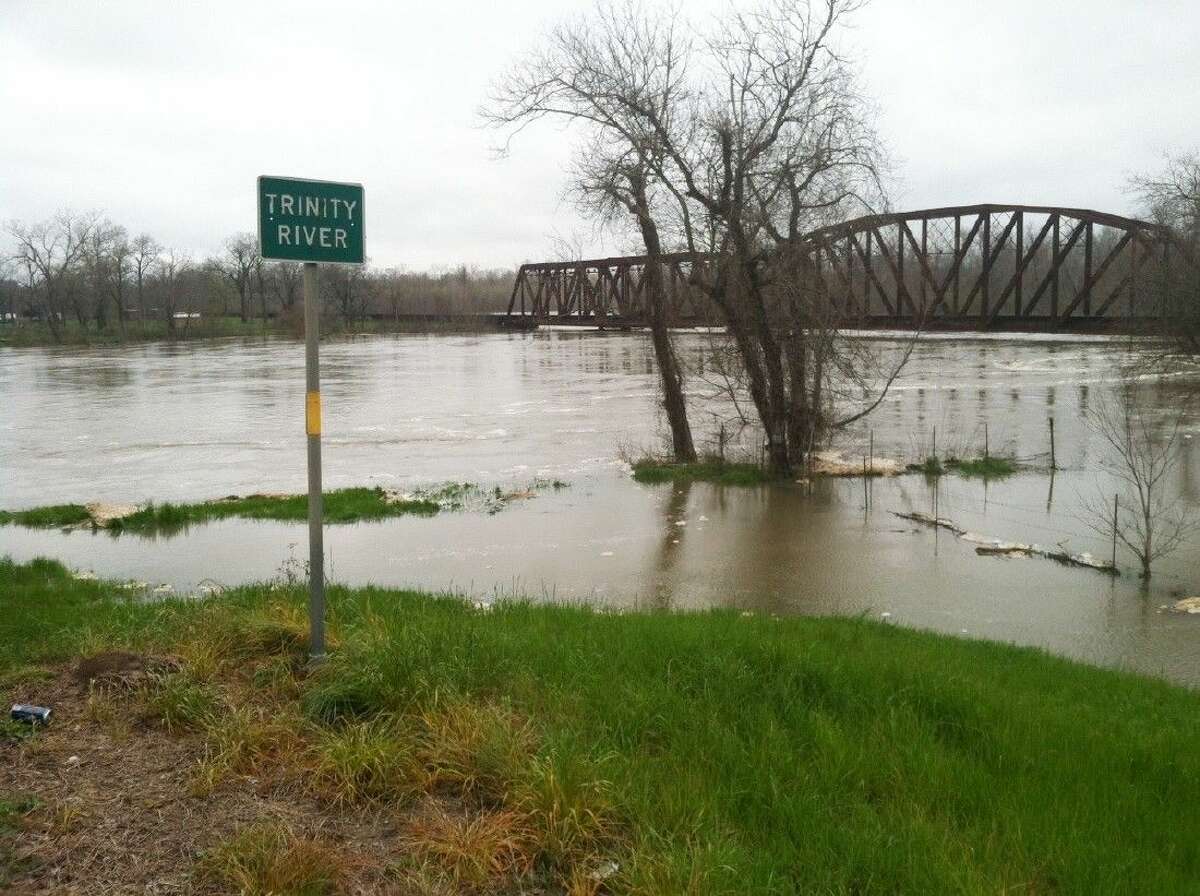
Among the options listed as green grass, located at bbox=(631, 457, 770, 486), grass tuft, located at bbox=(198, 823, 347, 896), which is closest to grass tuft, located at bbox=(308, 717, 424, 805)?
grass tuft, located at bbox=(198, 823, 347, 896)

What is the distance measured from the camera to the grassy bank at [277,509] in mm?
16562

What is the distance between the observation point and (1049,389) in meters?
44.6

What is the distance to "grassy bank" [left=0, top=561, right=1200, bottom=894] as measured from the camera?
4.19 meters

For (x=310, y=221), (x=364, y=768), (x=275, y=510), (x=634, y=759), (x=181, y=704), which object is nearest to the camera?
(x=364, y=768)

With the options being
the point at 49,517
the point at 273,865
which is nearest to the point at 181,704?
the point at 273,865

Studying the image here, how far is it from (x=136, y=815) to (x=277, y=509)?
43.5 feet

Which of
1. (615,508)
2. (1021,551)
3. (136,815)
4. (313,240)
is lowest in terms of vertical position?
(1021,551)

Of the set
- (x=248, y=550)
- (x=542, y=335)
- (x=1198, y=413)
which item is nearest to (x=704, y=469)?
(x=248, y=550)

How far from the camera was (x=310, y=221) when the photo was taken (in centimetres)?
590

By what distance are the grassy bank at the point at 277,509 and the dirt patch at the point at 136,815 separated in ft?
37.4

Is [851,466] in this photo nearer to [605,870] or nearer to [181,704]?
[181,704]

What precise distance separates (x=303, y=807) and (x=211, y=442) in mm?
26455

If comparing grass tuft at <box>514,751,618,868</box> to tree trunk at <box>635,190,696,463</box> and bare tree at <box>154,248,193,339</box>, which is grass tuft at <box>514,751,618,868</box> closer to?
tree trunk at <box>635,190,696,463</box>

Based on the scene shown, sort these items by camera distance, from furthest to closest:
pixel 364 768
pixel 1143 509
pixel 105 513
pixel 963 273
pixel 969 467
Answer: pixel 963 273
pixel 969 467
pixel 105 513
pixel 1143 509
pixel 364 768
